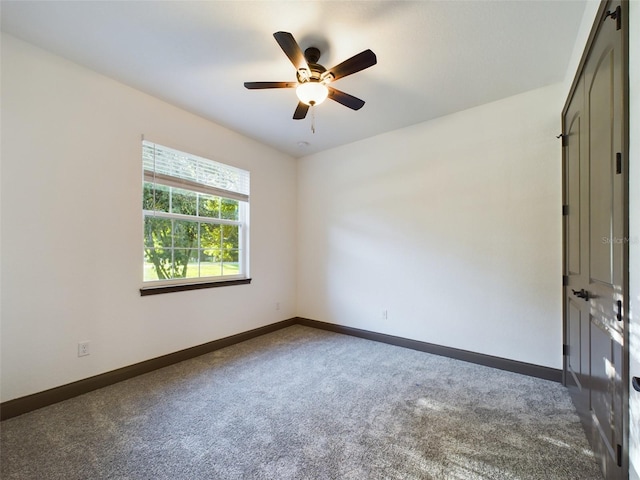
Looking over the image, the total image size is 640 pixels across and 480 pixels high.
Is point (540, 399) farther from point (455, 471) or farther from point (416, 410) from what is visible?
point (455, 471)

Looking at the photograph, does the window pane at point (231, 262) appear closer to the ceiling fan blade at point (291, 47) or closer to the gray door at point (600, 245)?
the ceiling fan blade at point (291, 47)

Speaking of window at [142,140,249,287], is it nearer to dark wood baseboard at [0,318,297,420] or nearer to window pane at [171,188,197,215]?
window pane at [171,188,197,215]

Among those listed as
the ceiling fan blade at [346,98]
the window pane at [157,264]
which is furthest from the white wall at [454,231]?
the window pane at [157,264]

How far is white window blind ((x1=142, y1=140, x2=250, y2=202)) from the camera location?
2805mm

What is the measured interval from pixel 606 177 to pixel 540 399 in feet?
5.96

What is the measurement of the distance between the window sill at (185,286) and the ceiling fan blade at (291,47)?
2386mm

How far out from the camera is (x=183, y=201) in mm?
3084

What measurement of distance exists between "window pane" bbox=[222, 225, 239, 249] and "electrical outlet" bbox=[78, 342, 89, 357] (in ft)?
5.33

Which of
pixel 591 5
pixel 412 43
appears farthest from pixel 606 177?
pixel 412 43

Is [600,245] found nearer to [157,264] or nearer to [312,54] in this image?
[312,54]

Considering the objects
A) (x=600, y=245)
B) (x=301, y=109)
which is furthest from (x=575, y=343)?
(x=301, y=109)

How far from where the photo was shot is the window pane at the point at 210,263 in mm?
3295

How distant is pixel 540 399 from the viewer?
2213 mm

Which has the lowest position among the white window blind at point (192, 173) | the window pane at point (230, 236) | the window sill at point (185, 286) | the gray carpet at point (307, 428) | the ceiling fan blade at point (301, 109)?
the gray carpet at point (307, 428)
